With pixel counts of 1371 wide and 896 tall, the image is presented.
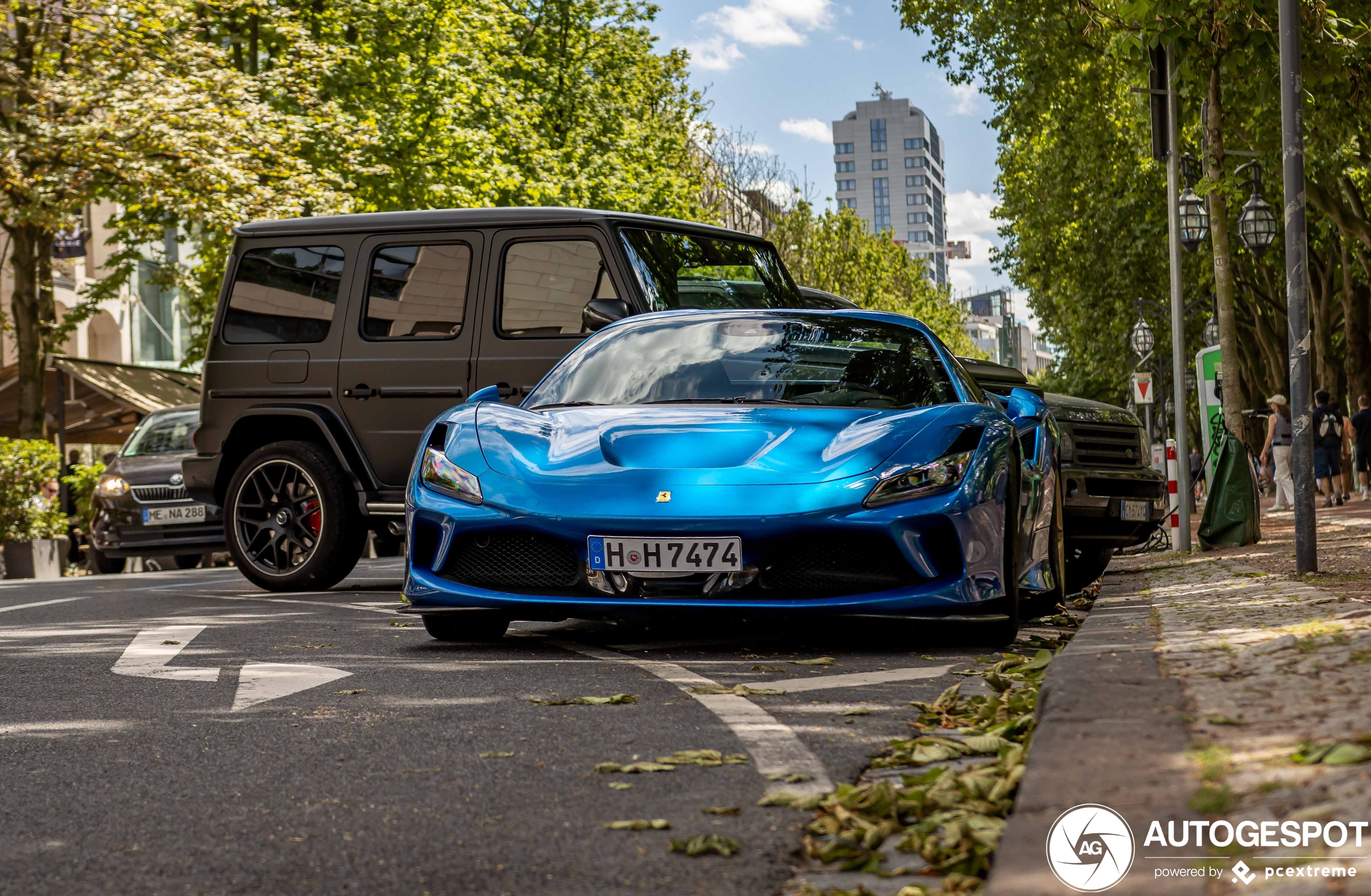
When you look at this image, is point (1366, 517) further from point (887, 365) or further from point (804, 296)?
point (887, 365)

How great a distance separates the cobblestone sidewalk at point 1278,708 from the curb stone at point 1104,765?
0.18ft

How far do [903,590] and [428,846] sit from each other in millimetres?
2948

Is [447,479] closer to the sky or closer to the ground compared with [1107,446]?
closer to the sky

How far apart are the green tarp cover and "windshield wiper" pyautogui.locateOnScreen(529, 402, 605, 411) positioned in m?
7.70

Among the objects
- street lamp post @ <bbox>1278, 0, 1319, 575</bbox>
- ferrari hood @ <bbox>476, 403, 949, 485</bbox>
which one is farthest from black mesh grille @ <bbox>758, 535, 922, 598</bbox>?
street lamp post @ <bbox>1278, 0, 1319, 575</bbox>

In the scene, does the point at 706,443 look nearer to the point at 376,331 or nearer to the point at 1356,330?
the point at 376,331

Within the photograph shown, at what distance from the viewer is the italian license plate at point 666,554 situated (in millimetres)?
5789

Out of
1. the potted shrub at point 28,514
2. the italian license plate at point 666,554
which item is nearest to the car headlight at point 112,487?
the potted shrub at point 28,514

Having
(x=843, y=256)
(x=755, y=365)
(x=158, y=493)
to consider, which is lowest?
(x=158, y=493)

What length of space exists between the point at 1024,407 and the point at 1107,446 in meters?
3.67

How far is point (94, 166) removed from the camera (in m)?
19.6

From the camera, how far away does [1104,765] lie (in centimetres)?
327

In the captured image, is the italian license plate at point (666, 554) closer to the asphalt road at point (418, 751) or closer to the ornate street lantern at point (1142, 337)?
the asphalt road at point (418, 751)

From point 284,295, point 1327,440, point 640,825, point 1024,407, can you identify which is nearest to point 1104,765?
point 640,825
